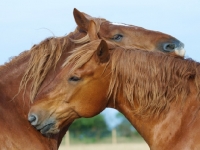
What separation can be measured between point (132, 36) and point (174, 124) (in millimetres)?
2089

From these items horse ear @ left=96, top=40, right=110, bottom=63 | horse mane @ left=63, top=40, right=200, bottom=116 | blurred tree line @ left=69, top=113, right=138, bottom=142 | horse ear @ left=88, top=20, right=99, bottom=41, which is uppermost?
horse ear @ left=96, top=40, right=110, bottom=63

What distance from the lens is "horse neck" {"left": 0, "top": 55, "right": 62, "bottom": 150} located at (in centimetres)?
554

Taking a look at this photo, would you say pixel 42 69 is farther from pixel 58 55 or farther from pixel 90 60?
pixel 90 60

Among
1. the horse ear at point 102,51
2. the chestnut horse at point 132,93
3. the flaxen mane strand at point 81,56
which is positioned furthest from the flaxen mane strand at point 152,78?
the flaxen mane strand at point 81,56

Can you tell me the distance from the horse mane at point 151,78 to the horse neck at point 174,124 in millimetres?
54

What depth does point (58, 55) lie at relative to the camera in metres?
6.05

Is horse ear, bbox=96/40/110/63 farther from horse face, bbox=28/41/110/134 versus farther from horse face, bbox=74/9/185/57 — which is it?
horse face, bbox=74/9/185/57

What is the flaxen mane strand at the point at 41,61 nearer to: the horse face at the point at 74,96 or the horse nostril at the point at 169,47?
→ the horse face at the point at 74,96

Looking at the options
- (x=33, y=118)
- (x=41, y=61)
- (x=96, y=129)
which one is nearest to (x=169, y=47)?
(x=41, y=61)

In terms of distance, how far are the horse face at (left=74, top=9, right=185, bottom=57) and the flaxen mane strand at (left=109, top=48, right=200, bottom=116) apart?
1.41m

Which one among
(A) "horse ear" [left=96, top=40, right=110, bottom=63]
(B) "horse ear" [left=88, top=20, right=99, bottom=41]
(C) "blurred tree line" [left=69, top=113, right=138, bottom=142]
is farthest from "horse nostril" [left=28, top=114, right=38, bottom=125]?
(C) "blurred tree line" [left=69, top=113, right=138, bottom=142]

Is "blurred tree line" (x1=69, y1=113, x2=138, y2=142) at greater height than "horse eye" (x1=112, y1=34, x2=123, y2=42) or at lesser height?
lesser

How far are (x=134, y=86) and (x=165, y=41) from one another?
1.72 meters

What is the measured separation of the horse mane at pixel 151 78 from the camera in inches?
207
